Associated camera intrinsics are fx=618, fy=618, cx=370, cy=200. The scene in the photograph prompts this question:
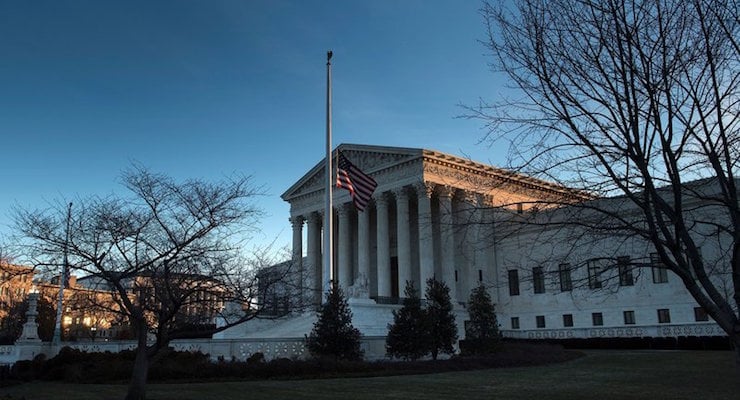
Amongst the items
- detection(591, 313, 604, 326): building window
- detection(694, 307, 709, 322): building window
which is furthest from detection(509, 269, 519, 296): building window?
detection(694, 307, 709, 322): building window

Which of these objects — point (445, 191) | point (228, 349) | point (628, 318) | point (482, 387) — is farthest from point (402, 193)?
point (482, 387)

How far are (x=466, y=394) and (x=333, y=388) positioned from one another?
4.30 meters

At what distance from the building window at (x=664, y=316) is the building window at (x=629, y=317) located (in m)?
2.09

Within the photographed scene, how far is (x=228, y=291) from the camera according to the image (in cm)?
1593

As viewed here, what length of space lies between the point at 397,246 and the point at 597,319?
19311 millimetres

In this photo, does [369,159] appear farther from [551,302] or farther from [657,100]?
[657,100]

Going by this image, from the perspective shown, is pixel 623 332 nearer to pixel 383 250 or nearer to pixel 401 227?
pixel 401 227

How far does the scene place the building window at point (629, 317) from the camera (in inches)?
1933

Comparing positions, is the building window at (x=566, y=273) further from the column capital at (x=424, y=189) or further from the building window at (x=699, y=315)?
the column capital at (x=424, y=189)

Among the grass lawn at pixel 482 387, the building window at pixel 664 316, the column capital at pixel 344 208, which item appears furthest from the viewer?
the column capital at pixel 344 208

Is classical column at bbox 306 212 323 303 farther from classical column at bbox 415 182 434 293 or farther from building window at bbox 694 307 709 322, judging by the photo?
building window at bbox 694 307 709 322

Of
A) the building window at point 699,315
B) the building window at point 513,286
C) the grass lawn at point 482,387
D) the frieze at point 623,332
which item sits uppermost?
the building window at point 513,286

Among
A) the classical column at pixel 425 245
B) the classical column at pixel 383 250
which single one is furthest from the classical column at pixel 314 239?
the classical column at pixel 425 245

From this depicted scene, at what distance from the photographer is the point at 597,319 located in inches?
2009
